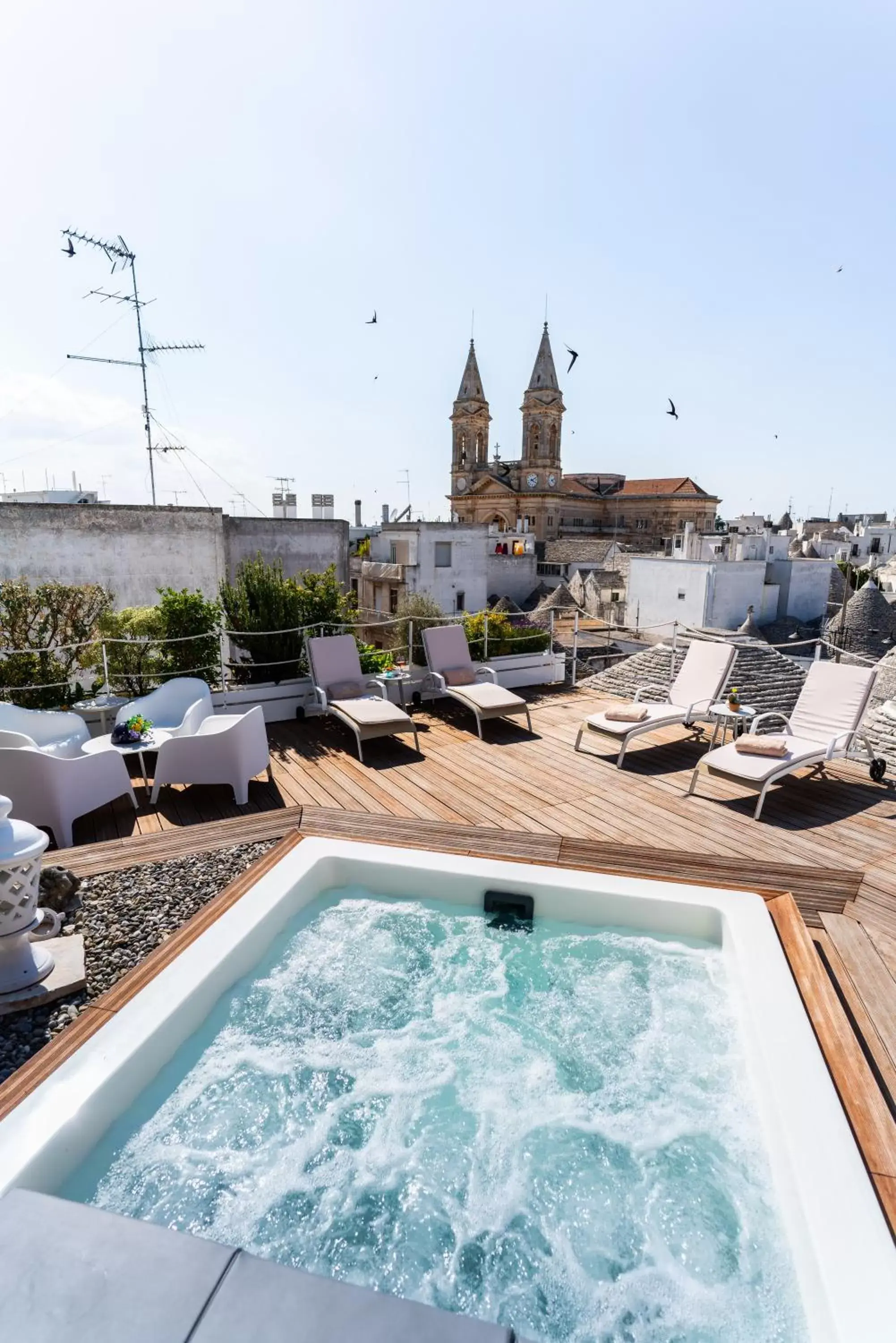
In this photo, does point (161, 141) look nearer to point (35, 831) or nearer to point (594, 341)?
point (35, 831)

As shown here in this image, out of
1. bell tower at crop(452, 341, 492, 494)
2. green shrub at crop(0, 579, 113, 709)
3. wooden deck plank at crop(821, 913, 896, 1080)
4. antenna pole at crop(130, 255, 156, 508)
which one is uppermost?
bell tower at crop(452, 341, 492, 494)

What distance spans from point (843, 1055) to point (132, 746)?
14.5 ft

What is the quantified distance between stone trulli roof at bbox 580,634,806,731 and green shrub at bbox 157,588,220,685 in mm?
4233

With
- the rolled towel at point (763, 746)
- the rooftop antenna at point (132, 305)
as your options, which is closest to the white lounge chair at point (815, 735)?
the rolled towel at point (763, 746)

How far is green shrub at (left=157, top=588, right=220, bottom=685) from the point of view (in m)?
6.57

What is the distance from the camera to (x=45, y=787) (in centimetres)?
413

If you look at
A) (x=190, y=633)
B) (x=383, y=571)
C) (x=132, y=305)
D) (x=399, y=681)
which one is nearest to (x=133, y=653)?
(x=190, y=633)

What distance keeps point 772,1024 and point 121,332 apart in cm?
1755

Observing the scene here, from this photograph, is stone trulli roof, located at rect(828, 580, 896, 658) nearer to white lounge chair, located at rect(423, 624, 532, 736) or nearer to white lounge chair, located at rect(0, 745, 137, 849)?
A: white lounge chair, located at rect(423, 624, 532, 736)

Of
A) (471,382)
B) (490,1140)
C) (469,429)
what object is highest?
(471,382)

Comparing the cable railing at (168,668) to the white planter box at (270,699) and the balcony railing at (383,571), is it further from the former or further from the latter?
the balcony railing at (383,571)

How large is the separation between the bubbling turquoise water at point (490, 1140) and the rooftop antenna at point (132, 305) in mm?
13603

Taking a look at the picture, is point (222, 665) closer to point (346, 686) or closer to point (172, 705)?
point (172, 705)

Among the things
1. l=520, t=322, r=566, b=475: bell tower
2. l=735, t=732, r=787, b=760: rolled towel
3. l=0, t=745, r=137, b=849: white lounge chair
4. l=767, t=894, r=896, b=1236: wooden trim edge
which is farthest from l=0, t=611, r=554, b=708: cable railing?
l=520, t=322, r=566, b=475: bell tower
